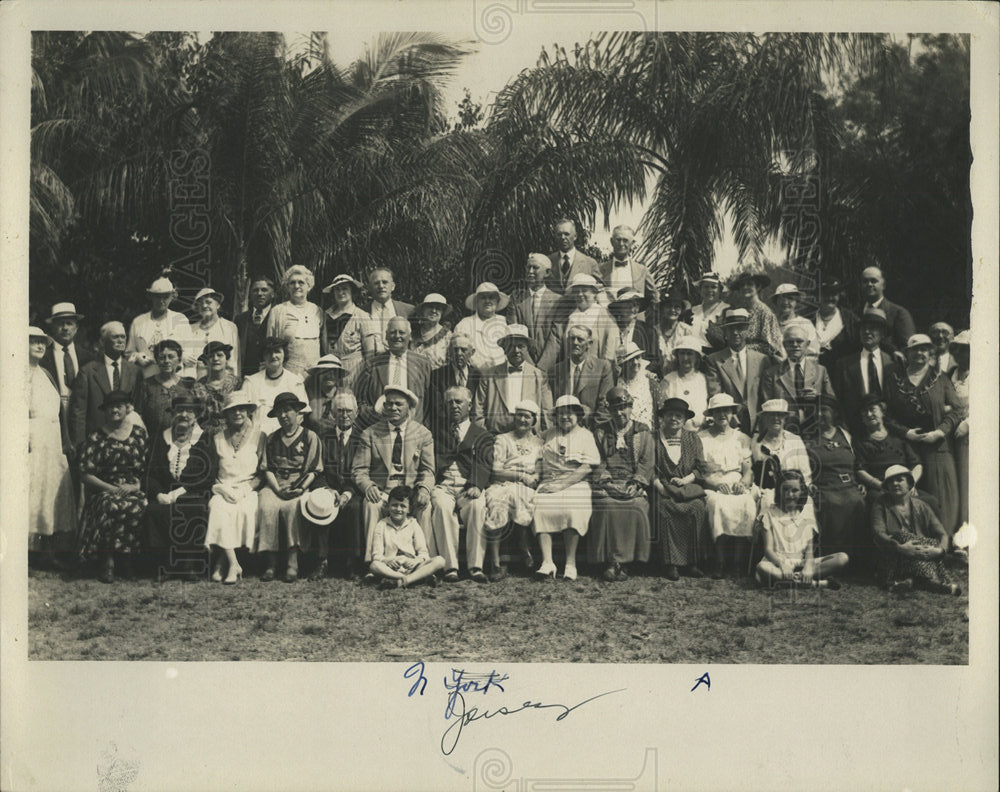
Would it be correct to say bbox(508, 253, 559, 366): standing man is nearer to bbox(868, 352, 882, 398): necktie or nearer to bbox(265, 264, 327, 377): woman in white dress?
bbox(265, 264, 327, 377): woman in white dress

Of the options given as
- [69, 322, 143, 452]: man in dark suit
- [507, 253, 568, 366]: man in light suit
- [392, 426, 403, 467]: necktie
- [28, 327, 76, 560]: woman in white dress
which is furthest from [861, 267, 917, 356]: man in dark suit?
[28, 327, 76, 560]: woman in white dress

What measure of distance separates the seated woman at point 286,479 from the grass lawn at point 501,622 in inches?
9.7

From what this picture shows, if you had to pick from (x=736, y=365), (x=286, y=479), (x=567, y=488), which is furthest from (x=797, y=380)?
(x=286, y=479)

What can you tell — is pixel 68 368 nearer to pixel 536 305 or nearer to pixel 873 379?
pixel 536 305

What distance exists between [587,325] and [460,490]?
1275 mm

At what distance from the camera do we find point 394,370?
6.94 meters

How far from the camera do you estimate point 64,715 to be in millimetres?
6566

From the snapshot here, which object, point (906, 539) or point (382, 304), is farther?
point (382, 304)

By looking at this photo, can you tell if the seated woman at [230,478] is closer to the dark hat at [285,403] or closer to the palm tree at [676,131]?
the dark hat at [285,403]

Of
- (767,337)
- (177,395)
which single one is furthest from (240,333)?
(767,337)

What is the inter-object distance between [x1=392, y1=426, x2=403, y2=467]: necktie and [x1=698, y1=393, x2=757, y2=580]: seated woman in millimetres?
1824

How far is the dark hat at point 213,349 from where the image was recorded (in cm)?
694

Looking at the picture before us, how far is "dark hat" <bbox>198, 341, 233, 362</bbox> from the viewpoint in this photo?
6938 millimetres

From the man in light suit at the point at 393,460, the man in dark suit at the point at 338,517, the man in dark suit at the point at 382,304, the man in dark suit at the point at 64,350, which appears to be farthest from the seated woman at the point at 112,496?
the man in dark suit at the point at 382,304
